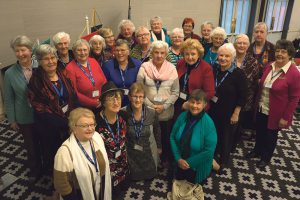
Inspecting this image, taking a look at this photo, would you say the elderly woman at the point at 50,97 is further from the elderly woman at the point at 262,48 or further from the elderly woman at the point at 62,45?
the elderly woman at the point at 262,48

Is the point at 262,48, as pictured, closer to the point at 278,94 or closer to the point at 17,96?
the point at 278,94

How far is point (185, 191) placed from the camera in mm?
2770

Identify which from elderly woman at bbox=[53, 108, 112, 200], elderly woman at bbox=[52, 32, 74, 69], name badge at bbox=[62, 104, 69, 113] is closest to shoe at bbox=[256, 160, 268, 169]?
elderly woman at bbox=[53, 108, 112, 200]

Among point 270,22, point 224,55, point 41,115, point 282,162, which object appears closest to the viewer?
point 41,115

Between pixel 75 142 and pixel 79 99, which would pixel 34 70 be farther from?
pixel 75 142

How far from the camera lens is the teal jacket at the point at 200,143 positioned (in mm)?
2633

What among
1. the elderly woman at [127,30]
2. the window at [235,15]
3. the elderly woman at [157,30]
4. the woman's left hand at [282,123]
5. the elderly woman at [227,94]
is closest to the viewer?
the elderly woman at [227,94]

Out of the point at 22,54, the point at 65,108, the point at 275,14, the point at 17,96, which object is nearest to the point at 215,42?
the point at 65,108

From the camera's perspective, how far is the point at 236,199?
2.85 metres

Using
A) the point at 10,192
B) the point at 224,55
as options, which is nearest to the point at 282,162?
the point at 224,55

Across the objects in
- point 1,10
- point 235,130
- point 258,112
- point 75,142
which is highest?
point 1,10

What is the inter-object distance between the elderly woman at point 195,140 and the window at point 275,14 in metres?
6.77

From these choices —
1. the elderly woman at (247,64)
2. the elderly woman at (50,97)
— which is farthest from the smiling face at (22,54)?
the elderly woman at (247,64)

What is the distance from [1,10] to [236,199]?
438 centimetres
